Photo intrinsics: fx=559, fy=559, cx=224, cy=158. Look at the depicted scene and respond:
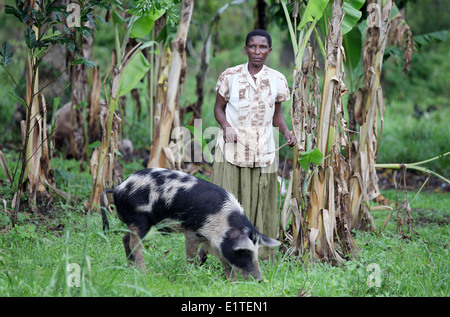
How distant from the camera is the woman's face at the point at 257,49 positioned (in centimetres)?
439

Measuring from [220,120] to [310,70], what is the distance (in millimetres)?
987

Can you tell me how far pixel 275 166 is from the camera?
4.77m

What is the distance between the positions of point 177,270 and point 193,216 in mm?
457

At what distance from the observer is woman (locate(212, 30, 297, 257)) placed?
4.46 m

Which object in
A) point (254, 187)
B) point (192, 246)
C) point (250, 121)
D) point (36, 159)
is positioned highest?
point (250, 121)

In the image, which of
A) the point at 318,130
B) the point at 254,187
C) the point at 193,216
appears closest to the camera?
the point at 193,216

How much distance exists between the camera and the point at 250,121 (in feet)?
14.8

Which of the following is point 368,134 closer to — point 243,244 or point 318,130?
point 318,130

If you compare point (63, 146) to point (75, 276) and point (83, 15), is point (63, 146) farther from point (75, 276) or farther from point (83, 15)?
point (75, 276)

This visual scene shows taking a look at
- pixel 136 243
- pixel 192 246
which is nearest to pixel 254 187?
pixel 192 246

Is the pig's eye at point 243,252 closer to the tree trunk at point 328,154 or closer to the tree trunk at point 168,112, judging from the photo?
the tree trunk at point 328,154

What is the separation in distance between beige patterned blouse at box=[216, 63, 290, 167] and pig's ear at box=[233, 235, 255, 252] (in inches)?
31.9

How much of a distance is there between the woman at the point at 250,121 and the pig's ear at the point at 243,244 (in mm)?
768

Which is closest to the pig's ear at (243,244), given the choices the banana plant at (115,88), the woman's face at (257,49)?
the woman's face at (257,49)
